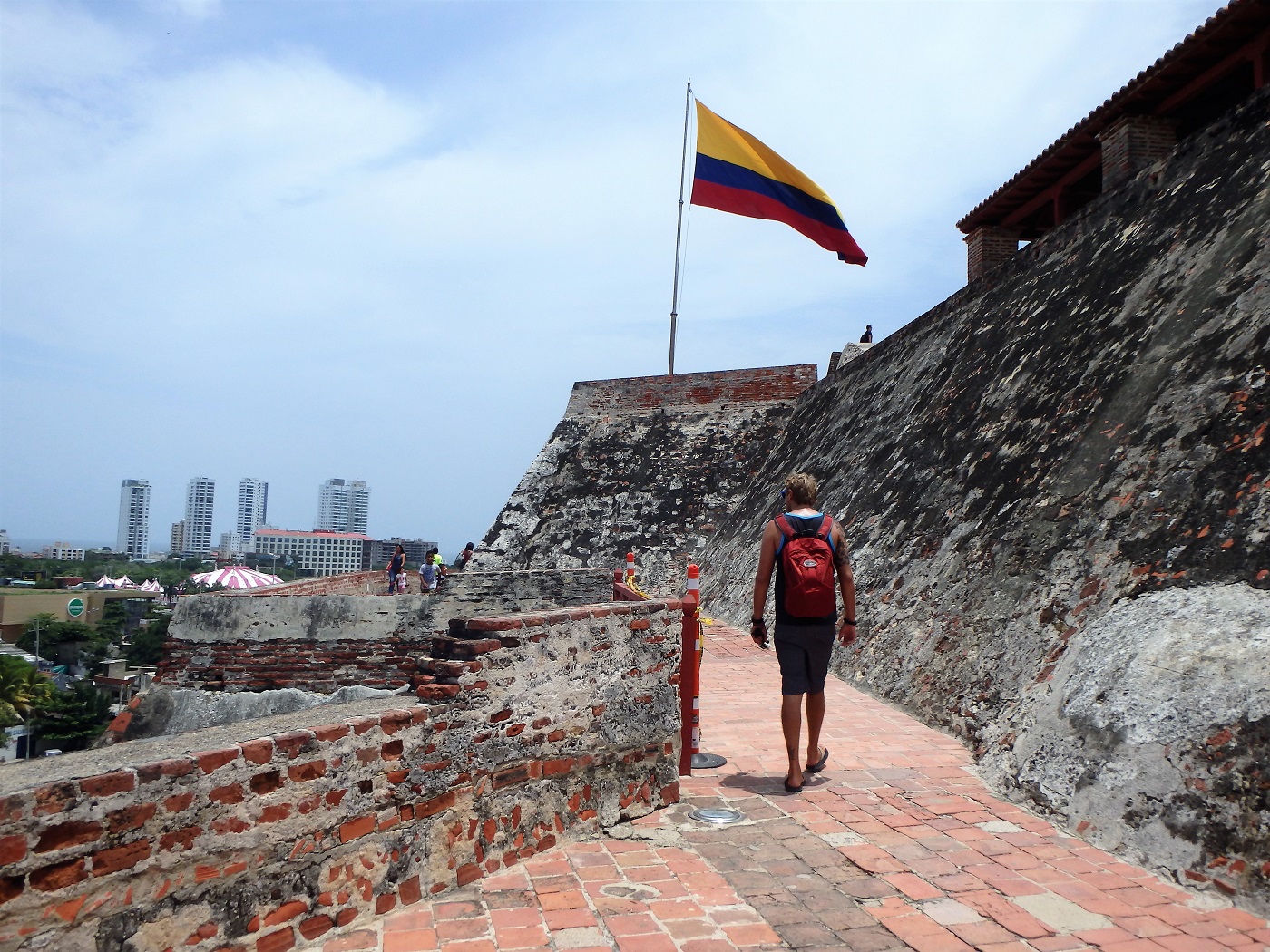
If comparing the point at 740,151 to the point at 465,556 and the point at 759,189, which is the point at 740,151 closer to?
the point at 759,189

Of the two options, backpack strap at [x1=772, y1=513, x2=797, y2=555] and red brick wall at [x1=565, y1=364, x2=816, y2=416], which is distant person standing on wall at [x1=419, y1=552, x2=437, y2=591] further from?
backpack strap at [x1=772, y1=513, x2=797, y2=555]

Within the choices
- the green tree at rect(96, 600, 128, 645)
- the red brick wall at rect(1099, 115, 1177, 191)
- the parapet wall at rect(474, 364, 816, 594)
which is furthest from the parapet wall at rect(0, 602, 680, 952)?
the green tree at rect(96, 600, 128, 645)

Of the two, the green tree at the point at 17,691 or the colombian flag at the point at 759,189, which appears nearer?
the colombian flag at the point at 759,189

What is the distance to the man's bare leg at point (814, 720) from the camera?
4227 mm

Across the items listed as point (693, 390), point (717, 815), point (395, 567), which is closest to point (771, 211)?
point (693, 390)

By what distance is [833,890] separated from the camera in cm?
298

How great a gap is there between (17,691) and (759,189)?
101ft

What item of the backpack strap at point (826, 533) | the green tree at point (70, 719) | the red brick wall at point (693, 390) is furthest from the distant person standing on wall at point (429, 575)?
the green tree at point (70, 719)

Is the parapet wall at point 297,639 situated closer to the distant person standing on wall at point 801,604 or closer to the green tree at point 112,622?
the distant person standing on wall at point 801,604

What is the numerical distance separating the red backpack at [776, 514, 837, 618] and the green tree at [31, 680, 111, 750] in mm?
36318

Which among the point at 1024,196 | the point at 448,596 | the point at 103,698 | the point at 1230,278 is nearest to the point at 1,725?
the point at 103,698

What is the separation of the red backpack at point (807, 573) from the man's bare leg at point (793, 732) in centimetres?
42

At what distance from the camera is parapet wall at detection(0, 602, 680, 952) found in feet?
7.23

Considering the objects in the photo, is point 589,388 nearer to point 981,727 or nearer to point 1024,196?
point 1024,196
